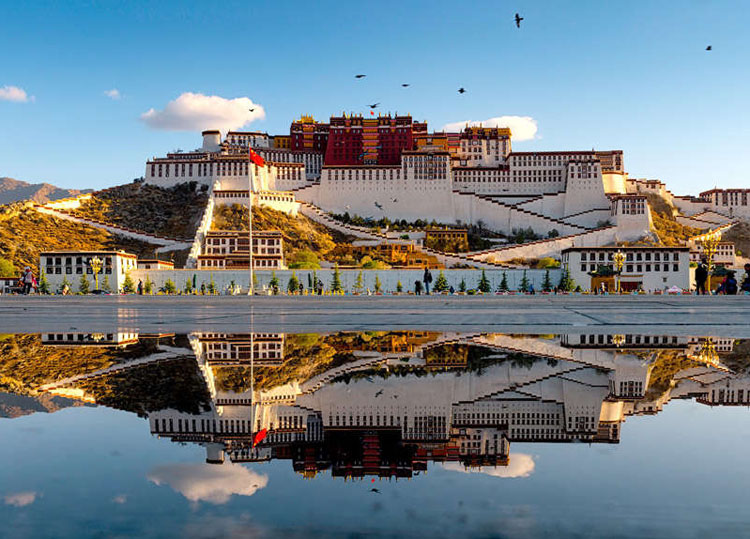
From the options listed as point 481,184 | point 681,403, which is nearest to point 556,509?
point 681,403

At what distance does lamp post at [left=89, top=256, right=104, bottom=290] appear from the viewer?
172 feet

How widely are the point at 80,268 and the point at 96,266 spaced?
3593 millimetres

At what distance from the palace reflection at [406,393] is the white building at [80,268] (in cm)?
5093

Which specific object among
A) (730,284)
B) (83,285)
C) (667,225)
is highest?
(667,225)

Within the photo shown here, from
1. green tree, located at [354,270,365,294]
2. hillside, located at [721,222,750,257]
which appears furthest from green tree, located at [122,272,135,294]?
hillside, located at [721,222,750,257]

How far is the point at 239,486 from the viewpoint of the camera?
2111mm

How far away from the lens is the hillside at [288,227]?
254 ft

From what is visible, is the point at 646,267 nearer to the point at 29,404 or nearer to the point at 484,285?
the point at 484,285

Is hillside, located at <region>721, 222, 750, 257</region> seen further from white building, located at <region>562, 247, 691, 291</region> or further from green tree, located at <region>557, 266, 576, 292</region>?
green tree, located at <region>557, 266, 576, 292</region>

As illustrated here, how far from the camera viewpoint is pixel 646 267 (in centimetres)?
5925

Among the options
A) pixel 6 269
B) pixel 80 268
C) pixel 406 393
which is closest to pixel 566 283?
pixel 80 268

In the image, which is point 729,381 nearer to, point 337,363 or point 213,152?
point 337,363

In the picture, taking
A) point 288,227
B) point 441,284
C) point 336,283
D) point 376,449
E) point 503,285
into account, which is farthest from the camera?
point 288,227

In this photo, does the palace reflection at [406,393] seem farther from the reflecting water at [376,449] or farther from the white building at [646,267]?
the white building at [646,267]
